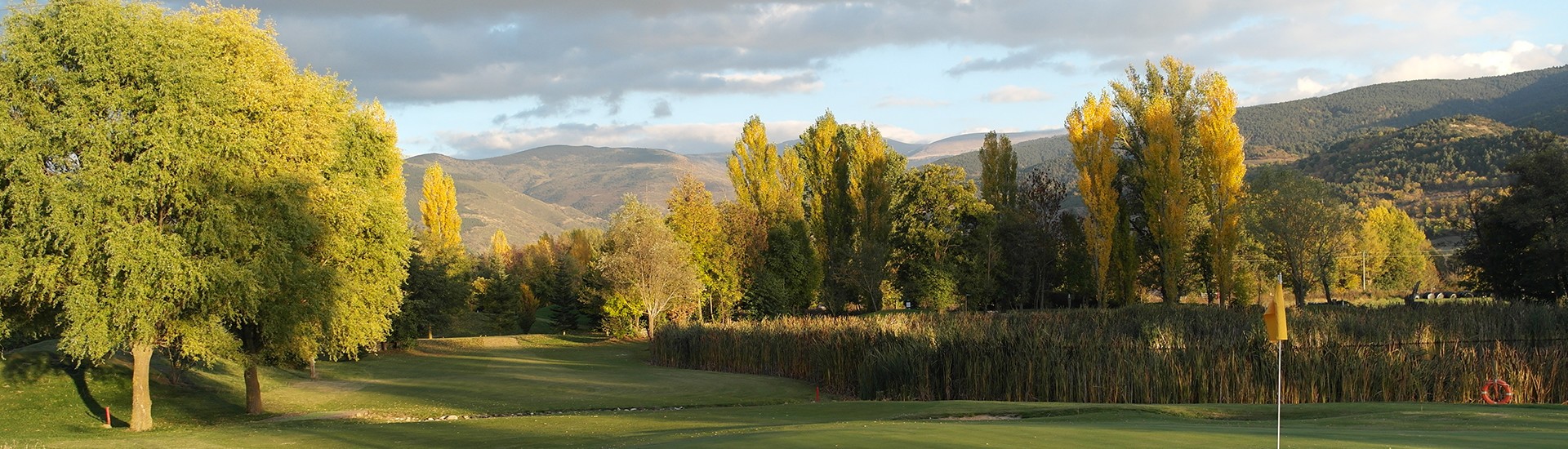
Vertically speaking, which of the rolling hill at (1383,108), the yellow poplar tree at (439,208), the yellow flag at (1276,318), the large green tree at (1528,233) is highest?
the rolling hill at (1383,108)

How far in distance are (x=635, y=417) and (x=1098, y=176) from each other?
33411mm

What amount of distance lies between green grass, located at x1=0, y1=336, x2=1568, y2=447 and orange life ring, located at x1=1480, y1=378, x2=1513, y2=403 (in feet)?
7.14

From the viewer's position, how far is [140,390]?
1905 centimetres

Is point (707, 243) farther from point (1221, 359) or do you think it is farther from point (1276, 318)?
point (1276, 318)

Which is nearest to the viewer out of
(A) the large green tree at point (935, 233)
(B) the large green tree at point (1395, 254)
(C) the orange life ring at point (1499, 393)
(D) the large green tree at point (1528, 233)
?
(C) the orange life ring at point (1499, 393)

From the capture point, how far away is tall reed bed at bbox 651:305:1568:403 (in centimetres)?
1897

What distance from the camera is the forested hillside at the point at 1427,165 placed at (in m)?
83.3

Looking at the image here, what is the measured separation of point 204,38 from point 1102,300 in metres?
38.9

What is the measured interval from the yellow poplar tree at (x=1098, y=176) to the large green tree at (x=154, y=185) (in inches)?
1373

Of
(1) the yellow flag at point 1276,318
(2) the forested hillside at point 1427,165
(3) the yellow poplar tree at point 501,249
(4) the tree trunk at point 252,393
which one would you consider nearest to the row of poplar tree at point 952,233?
(4) the tree trunk at point 252,393

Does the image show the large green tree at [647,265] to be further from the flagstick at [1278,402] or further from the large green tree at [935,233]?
the flagstick at [1278,402]

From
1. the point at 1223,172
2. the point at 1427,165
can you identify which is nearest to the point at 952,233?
the point at 1223,172

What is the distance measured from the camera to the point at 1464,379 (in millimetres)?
18828

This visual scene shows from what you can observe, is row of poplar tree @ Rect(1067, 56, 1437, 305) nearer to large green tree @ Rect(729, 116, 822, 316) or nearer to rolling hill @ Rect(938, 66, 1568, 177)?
large green tree @ Rect(729, 116, 822, 316)
